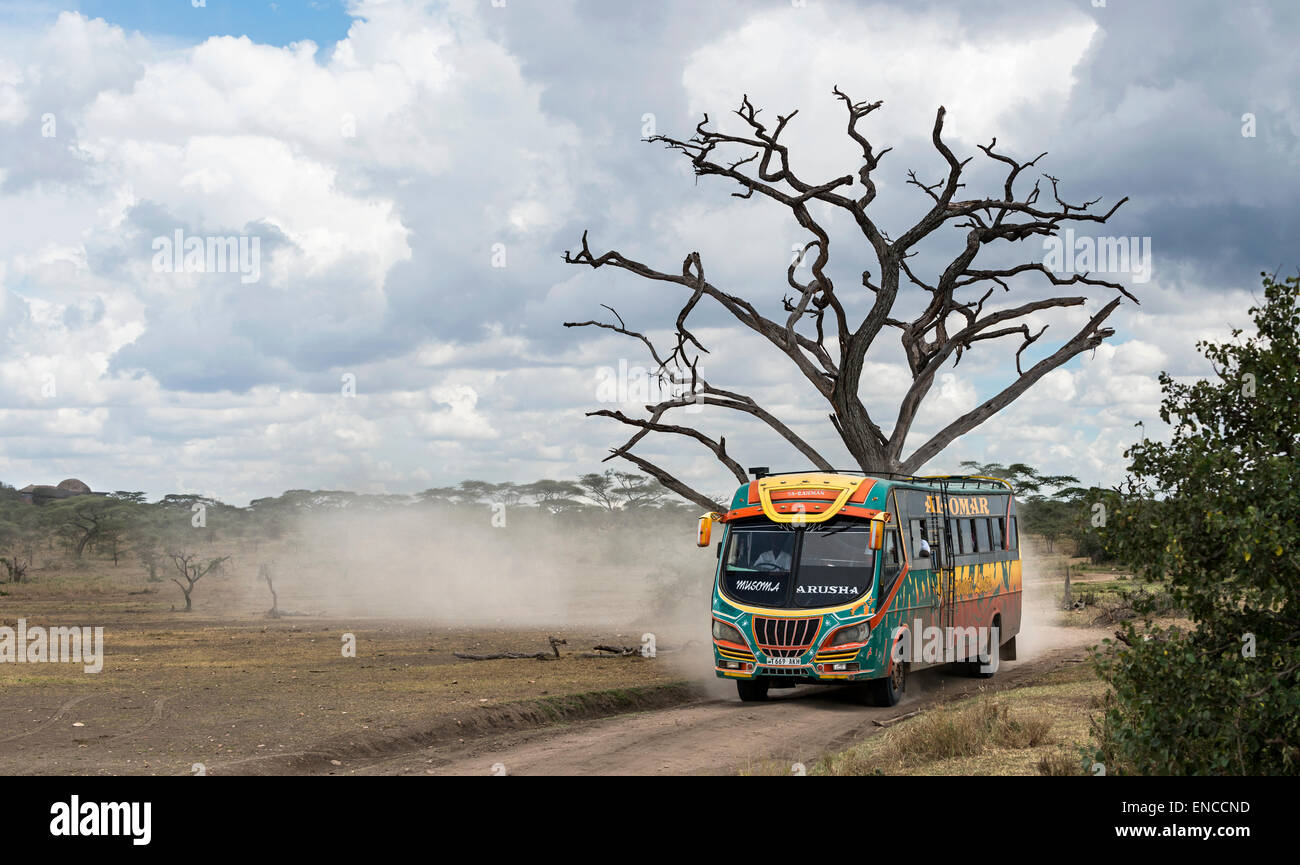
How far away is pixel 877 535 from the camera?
16969mm

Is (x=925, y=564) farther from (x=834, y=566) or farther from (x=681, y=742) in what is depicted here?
(x=681, y=742)

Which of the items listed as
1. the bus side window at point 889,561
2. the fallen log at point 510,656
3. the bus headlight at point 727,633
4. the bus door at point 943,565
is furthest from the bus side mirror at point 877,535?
the fallen log at point 510,656

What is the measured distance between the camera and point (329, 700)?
1775 centimetres

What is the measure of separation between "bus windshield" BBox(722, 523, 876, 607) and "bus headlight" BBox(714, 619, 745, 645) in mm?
428

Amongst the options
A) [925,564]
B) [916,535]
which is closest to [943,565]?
[925,564]

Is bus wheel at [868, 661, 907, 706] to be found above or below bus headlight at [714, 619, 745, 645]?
below

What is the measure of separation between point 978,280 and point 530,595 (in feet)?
97.1

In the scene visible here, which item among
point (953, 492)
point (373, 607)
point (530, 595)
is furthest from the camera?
point (530, 595)

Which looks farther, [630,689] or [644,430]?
[644,430]

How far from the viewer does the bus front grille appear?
651 inches

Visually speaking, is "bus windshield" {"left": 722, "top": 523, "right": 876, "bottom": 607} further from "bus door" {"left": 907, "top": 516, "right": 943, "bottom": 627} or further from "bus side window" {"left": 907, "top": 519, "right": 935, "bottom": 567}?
"bus side window" {"left": 907, "top": 519, "right": 935, "bottom": 567}
